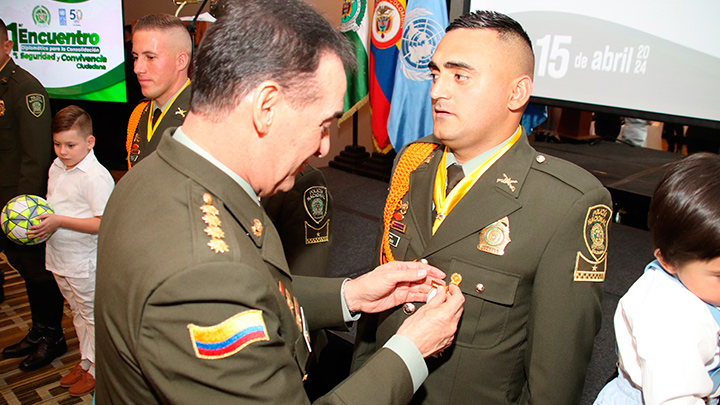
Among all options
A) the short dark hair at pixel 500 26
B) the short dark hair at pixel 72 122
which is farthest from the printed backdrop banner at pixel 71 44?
the short dark hair at pixel 500 26

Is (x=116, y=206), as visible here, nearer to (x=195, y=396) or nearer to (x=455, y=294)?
(x=195, y=396)

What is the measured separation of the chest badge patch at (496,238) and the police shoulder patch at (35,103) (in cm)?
275

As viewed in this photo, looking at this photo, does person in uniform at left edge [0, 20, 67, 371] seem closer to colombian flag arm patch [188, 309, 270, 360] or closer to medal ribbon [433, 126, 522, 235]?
medal ribbon [433, 126, 522, 235]

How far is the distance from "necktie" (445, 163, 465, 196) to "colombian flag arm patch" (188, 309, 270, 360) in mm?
854

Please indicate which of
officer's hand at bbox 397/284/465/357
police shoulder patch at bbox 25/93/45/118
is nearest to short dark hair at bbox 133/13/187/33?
police shoulder patch at bbox 25/93/45/118

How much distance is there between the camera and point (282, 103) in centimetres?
90

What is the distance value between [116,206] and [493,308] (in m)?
0.95

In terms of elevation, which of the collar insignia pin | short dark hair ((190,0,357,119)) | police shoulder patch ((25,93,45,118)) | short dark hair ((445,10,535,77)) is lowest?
police shoulder patch ((25,93,45,118))

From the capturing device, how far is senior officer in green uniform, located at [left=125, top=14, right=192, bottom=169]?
7.57ft

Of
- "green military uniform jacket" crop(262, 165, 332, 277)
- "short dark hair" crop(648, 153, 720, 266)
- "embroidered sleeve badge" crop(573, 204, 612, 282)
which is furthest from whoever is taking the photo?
"green military uniform jacket" crop(262, 165, 332, 277)

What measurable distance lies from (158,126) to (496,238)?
1720 mm

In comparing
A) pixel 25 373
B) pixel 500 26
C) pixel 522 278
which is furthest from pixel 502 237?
pixel 25 373

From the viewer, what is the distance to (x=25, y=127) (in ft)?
9.21

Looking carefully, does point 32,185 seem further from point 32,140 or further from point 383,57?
point 383,57
